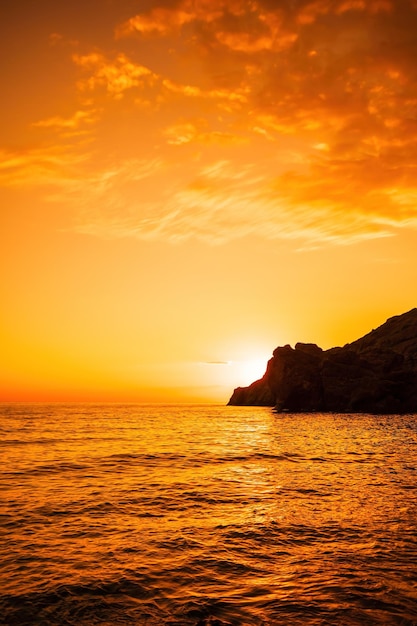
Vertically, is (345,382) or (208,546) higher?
(345,382)

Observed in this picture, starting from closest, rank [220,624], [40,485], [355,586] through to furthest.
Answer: [220,624], [355,586], [40,485]

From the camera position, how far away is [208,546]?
13523 mm

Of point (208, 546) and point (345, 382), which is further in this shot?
point (345, 382)

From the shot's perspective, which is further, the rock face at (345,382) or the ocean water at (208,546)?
the rock face at (345,382)

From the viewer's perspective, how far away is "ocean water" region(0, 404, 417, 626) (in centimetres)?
929

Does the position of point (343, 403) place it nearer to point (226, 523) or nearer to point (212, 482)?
point (212, 482)

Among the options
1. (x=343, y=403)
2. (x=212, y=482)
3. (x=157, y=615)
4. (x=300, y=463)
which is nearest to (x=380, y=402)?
(x=343, y=403)

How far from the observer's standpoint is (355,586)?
1030 cm

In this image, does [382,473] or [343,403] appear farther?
[343,403]

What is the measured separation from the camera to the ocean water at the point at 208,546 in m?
9.29

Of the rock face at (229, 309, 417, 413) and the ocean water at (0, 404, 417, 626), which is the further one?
the rock face at (229, 309, 417, 413)

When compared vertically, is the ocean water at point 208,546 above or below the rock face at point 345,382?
below

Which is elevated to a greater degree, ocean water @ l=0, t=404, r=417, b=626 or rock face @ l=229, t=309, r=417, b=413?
rock face @ l=229, t=309, r=417, b=413

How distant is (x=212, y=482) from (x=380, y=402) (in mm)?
107761
